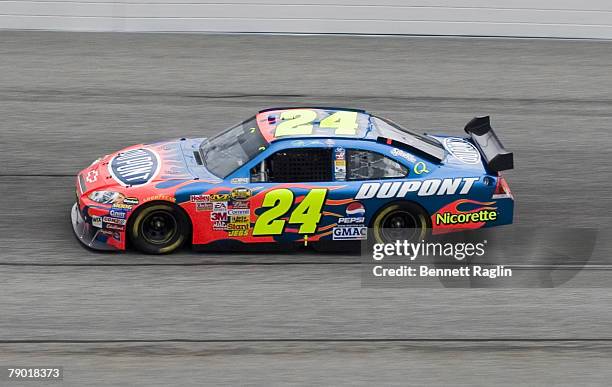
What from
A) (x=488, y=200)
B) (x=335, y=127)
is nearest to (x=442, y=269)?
(x=488, y=200)

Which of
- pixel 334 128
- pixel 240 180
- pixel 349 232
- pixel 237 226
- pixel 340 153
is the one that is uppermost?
pixel 334 128

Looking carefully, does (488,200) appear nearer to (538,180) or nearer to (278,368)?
(538,180)

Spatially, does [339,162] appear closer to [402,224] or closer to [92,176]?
[402,224]

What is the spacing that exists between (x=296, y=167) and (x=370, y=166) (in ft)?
2.50

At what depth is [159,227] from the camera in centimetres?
1026

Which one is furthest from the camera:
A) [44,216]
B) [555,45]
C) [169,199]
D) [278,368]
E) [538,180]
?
[555,45]

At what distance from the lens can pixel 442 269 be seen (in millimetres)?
10273

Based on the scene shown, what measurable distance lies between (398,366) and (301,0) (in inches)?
448

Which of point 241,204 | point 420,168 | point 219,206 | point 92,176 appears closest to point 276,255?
point 241,204

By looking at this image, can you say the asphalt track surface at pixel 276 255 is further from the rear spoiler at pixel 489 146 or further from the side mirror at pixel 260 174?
the rear spoiler at pixel 489 146

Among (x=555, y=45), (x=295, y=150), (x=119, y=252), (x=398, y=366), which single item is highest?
(x=555, y=45)

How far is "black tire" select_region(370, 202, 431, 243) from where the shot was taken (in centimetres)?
1043

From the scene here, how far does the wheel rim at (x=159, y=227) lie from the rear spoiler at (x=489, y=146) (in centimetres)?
336

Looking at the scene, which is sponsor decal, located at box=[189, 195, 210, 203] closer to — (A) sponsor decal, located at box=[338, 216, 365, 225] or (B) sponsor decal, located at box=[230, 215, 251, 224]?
(B) sponsor decal, located at box=[230, 215, 251, 224]
